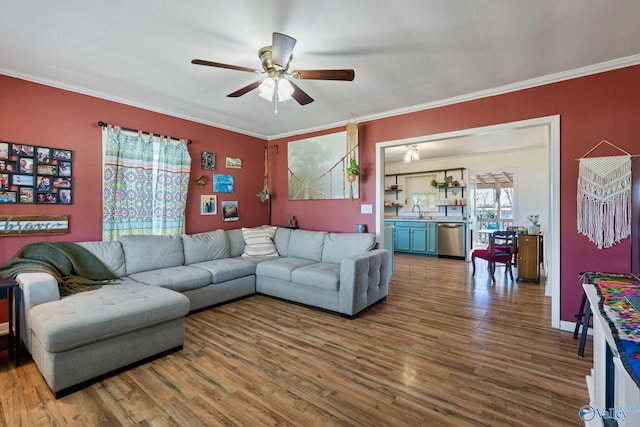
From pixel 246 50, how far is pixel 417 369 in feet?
9.33

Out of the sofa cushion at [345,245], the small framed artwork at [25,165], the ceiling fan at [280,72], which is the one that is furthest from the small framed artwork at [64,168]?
the sofa cushion at [345,245]

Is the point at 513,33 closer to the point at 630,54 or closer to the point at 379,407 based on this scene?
the point at 630,54

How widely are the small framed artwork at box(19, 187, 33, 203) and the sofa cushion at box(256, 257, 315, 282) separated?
242 centimetres

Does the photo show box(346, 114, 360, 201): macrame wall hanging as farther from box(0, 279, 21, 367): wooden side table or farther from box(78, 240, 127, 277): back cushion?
box(0, 279, 21, 367): wooden side table

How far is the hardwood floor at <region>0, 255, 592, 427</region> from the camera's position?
5.43 feet

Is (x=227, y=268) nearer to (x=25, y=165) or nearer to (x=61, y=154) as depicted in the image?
(x=61, y=154)

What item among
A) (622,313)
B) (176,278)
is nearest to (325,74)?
(622,313)

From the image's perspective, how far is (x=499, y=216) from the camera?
8.02 meters

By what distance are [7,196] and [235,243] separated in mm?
2378

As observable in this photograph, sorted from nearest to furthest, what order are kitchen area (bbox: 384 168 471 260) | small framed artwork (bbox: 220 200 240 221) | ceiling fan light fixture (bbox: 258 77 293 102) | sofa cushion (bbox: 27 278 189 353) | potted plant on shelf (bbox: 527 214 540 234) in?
sofa cushion (bbox: 27 278 189 353) → ceiling fan light fixture (bbox: 258 77 293 102) → small framed artwork (bbox: 220 200 240 221) → potted plant on shelf (bbox: 527 214 540 234) → kitchen area (bbox: 384 168 471 260)

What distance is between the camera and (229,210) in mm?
4711

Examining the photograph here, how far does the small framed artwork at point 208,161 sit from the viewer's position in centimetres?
431

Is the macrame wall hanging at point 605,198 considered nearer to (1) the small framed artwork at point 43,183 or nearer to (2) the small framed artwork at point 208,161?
(2) the small framed artwork at point 208,161

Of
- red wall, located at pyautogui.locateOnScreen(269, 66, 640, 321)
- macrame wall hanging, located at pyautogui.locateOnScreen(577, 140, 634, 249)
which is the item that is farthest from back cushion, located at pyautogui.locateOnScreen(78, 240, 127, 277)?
macrame wall hanging, located at pyautogui.locateOnScreen(577, 140, 634, 249)
